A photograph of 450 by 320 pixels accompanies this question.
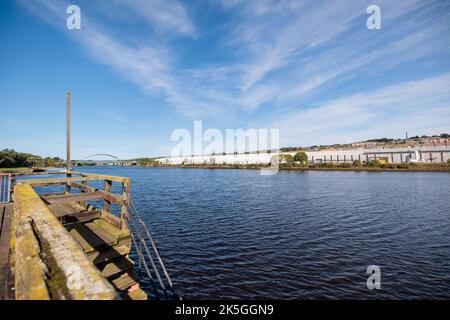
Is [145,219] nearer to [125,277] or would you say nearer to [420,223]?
[125,277]

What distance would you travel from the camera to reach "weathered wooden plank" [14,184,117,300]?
1543 millimetres

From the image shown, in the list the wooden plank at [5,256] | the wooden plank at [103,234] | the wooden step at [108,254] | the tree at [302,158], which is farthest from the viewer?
the tree at [302,158]

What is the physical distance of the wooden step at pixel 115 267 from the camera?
19.6 feet

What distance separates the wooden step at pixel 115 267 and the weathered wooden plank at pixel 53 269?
410 cm

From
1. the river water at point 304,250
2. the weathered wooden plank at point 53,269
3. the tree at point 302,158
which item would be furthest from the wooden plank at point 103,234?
the tree at point 302,158

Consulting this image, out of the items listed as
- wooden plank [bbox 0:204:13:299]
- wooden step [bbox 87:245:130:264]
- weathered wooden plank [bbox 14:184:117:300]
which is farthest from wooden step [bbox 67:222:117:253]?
weathered wooden plank [bbox 14:184:117:300]

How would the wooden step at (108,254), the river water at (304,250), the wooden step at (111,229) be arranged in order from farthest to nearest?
the river water at (304,250), the wooden step at (111,229), the wooden step at (108,254)

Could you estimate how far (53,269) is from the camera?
1.85 metres

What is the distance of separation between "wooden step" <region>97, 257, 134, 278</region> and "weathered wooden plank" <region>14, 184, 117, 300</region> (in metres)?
4.10

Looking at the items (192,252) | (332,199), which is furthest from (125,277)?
(332,199)

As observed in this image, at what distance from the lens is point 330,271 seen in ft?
31.6

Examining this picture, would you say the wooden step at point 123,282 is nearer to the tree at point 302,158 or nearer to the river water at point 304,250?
the river water at point 304,250

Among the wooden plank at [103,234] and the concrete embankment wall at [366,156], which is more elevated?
the concrete embankment wall at [366,156]

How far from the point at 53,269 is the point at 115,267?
5.17 m
